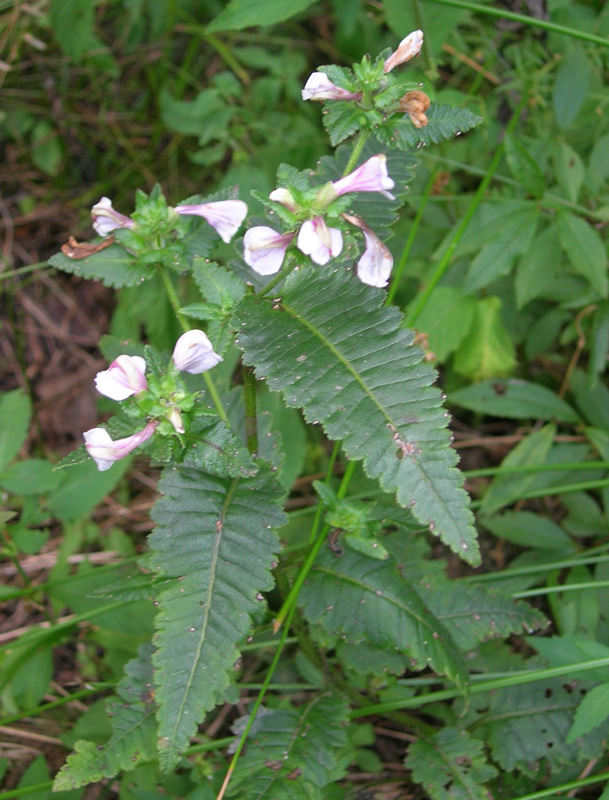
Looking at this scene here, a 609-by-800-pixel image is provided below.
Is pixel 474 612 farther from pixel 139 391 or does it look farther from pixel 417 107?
pixel 417 107

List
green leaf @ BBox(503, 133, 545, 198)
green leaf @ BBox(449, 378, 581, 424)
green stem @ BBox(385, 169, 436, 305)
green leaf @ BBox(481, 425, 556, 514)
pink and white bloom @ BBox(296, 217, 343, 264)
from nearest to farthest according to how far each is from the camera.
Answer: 1. pink and white bloom @ BBox(296, 217, 343, 264)
2. green stem @ BBox(385, 169, 436, 305)
3. green leaf @ BBox(503, 133, 545, 198)
4. green leaf @ BBox(481, 425, 556, 514)
5. green leaf @ BBox(449, 378, 581, 424)

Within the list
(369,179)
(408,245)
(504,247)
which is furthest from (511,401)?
(369,179)

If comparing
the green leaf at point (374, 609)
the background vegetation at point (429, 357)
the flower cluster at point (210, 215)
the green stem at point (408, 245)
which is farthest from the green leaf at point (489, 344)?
the flower cluster at point (210, 215)

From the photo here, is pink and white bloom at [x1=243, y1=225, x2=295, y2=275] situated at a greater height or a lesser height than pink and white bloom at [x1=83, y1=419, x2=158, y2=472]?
greater

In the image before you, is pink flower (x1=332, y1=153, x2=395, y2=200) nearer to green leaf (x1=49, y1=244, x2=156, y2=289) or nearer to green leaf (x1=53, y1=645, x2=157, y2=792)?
green leaf (x1=49, y1=244, x2=156, y2=289)

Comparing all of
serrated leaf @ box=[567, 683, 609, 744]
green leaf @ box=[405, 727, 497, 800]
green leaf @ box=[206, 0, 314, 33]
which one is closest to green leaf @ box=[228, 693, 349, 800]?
green leaf @ box=[405, 727, 497, 800]

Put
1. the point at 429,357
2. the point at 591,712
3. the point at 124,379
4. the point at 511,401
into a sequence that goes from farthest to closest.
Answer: the point at 511,401
the point at 429,357
the point at 591,712
the point at 124,379

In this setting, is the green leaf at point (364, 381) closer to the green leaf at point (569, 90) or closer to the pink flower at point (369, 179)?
the pink flower at point (369, 179)
